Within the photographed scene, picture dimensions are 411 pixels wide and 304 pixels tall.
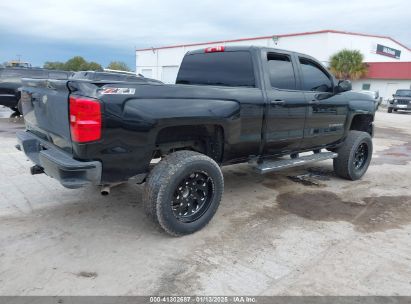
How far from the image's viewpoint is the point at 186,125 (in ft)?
13.0

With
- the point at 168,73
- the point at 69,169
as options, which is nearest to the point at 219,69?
the point at 69,169

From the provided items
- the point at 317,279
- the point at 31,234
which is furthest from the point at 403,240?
the point at 31,234

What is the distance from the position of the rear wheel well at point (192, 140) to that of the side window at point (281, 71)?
1.08 meters

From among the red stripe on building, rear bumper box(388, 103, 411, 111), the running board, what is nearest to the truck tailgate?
the running board

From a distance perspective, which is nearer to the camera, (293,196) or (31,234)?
(31,234)

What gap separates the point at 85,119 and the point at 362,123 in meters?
5.21

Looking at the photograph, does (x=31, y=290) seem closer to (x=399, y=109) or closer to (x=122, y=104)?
(x=122, y=104)

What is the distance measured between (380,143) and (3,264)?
33.6 feet

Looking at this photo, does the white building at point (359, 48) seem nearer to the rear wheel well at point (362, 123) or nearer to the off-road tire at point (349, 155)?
the rear wheel well at point (362, 123)

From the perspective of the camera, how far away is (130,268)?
3.28 m

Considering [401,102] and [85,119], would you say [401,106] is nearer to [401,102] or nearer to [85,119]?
[401,102]

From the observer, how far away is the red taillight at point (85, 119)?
3.21m

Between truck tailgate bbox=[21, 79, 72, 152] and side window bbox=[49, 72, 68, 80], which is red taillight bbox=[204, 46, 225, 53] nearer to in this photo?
truck tailgate bbox=[21, 79, 72, 152]

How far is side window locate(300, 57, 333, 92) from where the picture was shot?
542 cm
